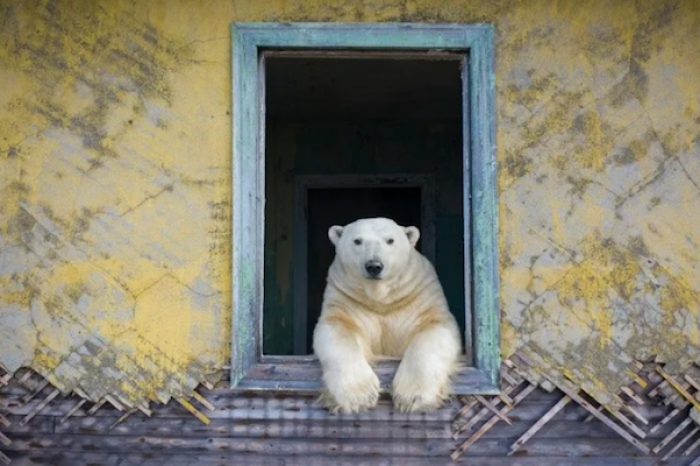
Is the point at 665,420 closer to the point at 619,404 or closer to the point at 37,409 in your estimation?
the point at 619,404

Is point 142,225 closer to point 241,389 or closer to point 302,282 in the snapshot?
point 241,389

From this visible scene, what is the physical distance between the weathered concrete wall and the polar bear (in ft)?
1.19

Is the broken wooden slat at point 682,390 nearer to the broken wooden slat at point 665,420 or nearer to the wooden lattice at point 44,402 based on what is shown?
the broken wooden slat at point 665,420

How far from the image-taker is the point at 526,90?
3686 mm

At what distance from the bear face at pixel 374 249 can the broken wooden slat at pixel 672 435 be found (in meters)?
1.30

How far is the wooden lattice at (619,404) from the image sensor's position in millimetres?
3562

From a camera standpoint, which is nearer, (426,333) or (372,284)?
(426,333)

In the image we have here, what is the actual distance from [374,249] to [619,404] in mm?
1194

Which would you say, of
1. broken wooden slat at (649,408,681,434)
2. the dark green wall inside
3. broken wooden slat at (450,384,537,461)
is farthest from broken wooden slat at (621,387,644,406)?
the dark green wall inside

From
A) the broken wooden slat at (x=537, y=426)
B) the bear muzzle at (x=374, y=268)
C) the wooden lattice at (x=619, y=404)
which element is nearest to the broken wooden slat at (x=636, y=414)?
the wooden lattice at (x=619, y=404)

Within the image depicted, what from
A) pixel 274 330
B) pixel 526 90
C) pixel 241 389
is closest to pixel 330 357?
pixel 241 389

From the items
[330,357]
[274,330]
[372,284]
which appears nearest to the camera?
[330,357]

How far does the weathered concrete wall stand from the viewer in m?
3.63

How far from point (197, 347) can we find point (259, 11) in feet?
4.71
